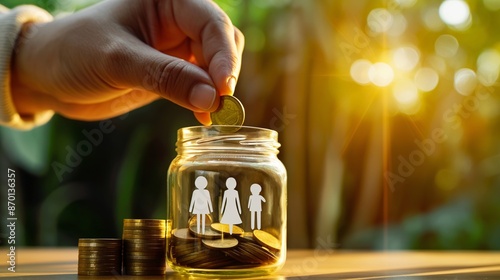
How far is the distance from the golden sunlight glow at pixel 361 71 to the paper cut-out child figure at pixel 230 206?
6.38ft

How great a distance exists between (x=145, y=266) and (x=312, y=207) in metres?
1.88

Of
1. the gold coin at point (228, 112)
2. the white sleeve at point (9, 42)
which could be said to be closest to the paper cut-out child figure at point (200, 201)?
the gold coin at point (228, 112)

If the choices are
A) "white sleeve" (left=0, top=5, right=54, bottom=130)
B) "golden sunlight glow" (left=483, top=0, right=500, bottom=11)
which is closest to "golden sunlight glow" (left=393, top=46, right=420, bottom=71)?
"golden sunlight glow" (left=483, top=0, right=500, bottom=11)

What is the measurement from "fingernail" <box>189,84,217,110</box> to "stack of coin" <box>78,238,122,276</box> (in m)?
0.28

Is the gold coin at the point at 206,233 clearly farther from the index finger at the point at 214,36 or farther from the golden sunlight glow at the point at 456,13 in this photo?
the golden sunlight glow at the point at 456,13

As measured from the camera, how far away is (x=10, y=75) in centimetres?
149

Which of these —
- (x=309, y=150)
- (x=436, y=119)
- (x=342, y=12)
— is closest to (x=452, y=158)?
(x=436, y=119)

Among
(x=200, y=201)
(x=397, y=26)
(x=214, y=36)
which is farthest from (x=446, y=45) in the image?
(x=200, y=201)

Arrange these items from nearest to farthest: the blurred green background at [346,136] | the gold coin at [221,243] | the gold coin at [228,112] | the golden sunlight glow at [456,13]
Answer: the gold coin at [221,243] < the gold coin at [228,112] < the blurred green background at [346,136] < the golden sunlight glow at [456,13]

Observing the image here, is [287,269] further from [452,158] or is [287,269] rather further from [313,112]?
[452,158]

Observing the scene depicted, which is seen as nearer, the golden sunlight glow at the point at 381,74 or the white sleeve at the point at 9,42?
the white sleeve at the point at 9,42

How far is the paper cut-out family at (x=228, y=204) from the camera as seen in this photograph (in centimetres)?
99

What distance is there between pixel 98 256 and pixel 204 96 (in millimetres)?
327

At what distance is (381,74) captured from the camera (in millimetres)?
2859
